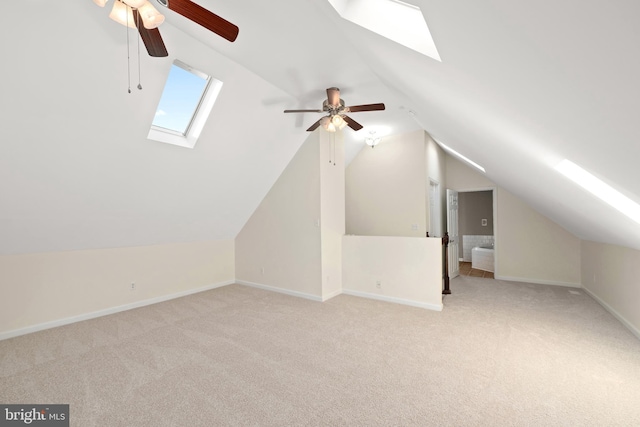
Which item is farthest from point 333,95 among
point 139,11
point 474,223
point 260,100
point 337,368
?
point 474,223

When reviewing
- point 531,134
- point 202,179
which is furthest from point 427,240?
point 202,179

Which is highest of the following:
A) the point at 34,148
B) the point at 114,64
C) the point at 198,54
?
the point at 198,54

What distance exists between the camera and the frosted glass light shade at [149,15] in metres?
1.64

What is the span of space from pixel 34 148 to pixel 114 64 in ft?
3.82

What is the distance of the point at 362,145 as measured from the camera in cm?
627

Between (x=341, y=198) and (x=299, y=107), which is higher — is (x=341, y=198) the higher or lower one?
the lower one

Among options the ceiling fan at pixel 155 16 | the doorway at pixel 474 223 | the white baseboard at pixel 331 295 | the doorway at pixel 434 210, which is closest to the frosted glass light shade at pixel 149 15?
the ceiling fan at pixel 155 16

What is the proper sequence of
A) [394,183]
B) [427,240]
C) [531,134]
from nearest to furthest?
1. [531,134]
2. [427,240]
3. [394,183]

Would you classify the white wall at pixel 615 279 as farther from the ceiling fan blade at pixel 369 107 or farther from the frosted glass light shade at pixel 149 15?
the frosted glass light shade at pixel 149 15

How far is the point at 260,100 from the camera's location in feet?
12.2

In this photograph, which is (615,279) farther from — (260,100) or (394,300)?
(260,100)

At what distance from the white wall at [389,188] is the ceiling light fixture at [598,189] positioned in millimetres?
3224

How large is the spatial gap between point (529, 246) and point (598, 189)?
14.1 feet

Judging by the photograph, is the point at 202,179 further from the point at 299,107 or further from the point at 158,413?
the point at 158,413
